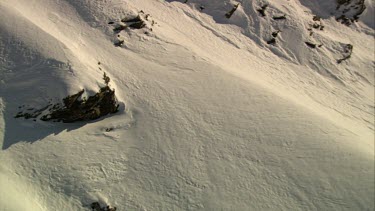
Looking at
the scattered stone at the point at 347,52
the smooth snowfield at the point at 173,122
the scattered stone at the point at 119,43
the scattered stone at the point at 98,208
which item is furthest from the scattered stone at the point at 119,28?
the scattered stone at the point at 347,52

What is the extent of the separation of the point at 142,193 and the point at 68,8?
30.8 feet

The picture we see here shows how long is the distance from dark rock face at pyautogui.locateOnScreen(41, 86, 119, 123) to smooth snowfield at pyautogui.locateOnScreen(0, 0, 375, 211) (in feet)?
0.84

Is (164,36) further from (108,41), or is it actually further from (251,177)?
(251,177)

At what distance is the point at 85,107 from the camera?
11.1 meters

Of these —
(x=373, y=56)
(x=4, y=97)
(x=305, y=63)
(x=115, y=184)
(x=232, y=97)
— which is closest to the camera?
(x=115, y=184)

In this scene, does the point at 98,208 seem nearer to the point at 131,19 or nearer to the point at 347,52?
the point at 131,19

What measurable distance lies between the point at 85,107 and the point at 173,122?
3.24 meters

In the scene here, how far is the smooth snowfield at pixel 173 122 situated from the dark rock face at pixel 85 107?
0.84 ft

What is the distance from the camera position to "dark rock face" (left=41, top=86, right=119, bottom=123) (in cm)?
1088

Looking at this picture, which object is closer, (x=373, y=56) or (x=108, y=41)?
(x=108, y=41)

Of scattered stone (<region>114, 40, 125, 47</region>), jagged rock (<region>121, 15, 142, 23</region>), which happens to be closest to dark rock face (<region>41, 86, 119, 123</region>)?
scattered stone (<region>114, 40, 125, 47</region>)

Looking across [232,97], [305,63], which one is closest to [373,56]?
[305,63]

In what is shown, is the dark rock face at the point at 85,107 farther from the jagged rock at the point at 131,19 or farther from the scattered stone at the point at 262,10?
the scattered stone at the point at 262,10

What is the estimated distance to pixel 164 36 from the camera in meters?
15.0
